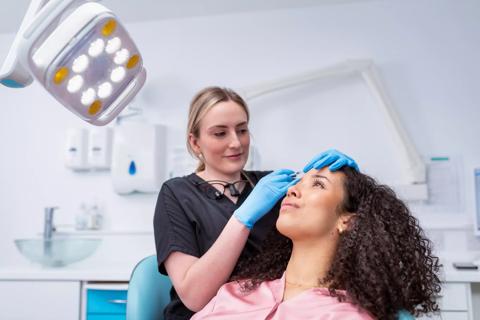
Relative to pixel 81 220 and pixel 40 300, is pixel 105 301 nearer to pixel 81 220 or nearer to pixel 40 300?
pixel 40 300

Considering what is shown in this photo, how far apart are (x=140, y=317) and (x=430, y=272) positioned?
761mm

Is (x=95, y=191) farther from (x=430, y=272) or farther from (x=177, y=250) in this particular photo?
(x=430, y=272)

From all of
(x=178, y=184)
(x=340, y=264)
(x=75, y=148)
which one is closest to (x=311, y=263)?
(x=340, y=264)

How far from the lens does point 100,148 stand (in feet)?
8.61

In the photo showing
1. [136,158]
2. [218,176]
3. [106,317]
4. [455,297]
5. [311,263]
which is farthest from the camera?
[136,158]

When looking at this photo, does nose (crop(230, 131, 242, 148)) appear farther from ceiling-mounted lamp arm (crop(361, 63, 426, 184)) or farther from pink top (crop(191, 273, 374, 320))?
ceiling-mounted lamp arm (crop(361, 63, 426, 184))

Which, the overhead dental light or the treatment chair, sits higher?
the overhead dental light

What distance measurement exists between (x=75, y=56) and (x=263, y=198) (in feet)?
2.15

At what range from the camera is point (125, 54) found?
2.40 feet

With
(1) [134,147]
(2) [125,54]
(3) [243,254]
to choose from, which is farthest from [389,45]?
(2) [125,54]

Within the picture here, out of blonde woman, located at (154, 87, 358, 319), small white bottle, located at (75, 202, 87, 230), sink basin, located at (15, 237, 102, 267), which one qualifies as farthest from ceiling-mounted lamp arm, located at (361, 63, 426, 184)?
small white bottle, located at (75, 202, 87, 230)

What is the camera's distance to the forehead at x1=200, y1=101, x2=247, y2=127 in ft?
4.47

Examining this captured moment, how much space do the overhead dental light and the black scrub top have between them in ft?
1.85

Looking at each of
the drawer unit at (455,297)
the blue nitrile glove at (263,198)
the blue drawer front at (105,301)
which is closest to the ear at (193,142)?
the blue nitrile glove at (263,198)
